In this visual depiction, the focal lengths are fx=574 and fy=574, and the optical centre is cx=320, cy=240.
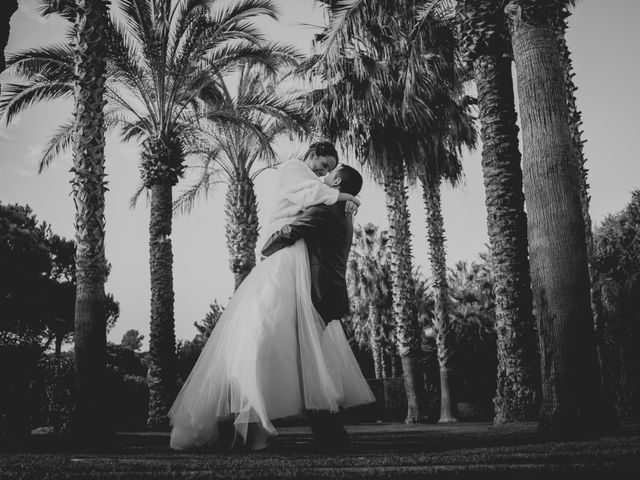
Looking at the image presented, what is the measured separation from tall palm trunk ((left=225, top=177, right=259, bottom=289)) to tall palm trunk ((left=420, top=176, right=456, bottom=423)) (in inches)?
227

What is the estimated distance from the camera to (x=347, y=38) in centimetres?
1061

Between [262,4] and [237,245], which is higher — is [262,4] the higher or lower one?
the higher one

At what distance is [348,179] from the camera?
4332mm

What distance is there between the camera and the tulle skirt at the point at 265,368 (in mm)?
3504

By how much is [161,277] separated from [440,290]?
9.76 metres

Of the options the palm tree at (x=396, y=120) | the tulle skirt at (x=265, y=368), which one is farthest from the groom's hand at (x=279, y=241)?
the palm tree at (x=396, y=120)

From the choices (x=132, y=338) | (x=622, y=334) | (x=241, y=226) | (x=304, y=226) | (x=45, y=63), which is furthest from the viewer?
(x=132, y=338)

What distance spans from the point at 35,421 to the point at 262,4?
32.3ft

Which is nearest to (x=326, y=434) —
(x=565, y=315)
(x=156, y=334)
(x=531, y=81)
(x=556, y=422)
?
(x=556, y=422)

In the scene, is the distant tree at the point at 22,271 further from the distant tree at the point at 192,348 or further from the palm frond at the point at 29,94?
the palm frond at the point at 29,94

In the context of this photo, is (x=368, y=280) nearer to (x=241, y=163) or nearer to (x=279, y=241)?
(x=241, y=163)

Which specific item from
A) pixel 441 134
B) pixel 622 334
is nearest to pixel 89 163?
pixel 441 134

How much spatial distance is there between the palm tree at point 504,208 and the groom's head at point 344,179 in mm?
5087

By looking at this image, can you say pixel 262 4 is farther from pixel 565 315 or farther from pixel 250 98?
pixel 565 315
